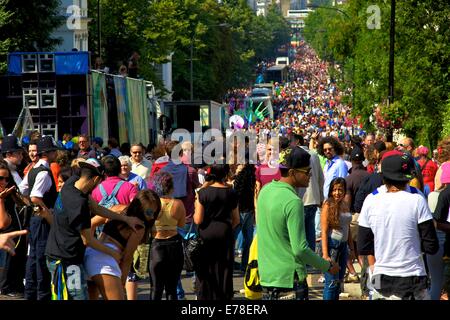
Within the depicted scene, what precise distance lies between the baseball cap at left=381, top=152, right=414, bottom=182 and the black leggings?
3.71 metres

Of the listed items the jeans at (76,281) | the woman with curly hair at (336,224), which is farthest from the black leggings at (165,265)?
the jeans at (76,281)

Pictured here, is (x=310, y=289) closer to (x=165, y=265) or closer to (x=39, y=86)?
(x=165, y=265)

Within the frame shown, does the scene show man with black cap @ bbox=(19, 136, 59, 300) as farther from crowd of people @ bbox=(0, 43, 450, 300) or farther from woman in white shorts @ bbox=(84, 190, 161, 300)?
woman in white shorts @ bbox=(84, 190, 161, 300)

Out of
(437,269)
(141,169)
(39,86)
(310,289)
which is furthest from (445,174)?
(39,86)

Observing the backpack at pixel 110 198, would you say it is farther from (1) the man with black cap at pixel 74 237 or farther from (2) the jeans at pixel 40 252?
(1) the man with black cap at pixel 74 237

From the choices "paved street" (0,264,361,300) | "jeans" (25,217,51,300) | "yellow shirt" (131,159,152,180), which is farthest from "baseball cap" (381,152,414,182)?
"yellow shirt" (131,159,152,180)

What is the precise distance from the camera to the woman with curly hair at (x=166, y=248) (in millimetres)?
12203

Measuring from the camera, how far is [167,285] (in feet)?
40.2

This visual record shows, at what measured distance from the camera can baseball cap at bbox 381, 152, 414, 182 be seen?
888 cm

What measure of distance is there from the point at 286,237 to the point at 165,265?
3.40m

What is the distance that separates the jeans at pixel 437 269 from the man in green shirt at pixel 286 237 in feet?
6.31
